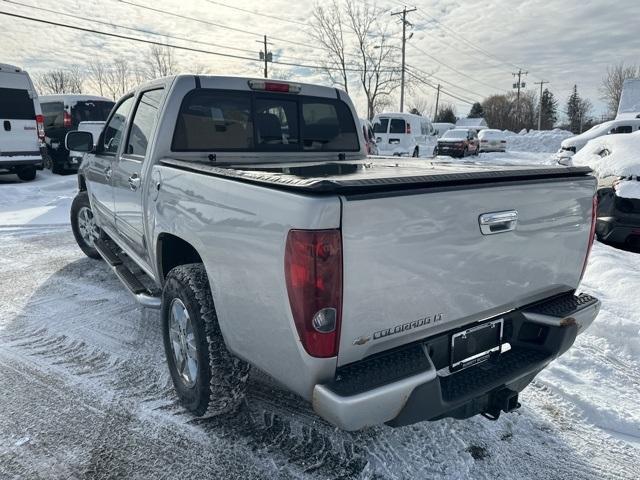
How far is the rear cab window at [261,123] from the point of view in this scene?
11.5 ft

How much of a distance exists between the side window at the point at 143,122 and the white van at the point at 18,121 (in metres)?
10.0

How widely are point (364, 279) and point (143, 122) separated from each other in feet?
8.89

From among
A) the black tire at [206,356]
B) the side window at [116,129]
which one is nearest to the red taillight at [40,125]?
the side window at [116,129]

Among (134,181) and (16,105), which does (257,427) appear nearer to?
(134,181)

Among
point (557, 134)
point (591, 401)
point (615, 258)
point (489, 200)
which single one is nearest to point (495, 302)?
point (489, 200)

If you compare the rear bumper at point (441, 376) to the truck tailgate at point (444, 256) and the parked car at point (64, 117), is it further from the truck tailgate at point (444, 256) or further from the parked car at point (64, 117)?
the parked car at point (64, 117)

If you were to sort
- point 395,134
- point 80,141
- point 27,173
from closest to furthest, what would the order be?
point 80,141, point 27,173, point 395,134

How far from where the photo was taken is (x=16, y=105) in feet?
38.7

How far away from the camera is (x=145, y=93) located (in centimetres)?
392

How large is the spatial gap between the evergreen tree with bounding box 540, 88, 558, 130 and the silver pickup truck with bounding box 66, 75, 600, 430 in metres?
87.5

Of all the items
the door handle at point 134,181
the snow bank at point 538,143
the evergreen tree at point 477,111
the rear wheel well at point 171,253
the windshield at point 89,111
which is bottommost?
the rear wheel well at point 171,253

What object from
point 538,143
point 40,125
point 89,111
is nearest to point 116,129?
point 40,125

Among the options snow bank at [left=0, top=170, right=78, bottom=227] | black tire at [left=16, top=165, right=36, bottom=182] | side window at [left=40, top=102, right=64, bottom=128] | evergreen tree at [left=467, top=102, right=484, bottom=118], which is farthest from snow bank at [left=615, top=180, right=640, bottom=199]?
evergreen tree at [left=467, top=102, right=484, bottom=118]

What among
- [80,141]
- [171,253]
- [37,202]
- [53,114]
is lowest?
[37,202]
